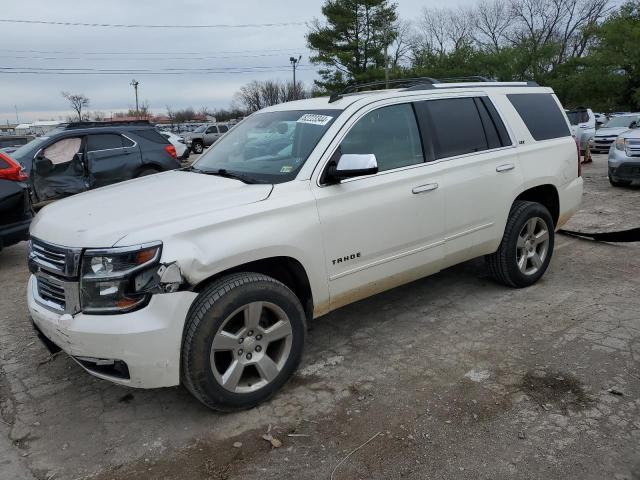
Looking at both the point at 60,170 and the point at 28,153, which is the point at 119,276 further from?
the point at 28,153

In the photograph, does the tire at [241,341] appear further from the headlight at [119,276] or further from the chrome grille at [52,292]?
the chrome grille at [52,292]

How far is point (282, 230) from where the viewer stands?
10.5ft

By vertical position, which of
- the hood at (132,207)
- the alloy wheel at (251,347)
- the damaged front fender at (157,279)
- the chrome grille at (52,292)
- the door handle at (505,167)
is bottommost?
the alloy wheel at (251,347)

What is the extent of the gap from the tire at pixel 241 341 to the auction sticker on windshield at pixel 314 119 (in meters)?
1.28

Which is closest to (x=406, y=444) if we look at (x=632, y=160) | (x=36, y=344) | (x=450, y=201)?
(x=450, y=201)

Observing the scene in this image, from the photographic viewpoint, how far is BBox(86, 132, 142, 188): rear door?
32.0 feet

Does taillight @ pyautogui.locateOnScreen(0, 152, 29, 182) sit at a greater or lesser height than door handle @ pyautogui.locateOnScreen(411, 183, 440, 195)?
greater

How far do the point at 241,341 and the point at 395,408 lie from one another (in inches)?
39.3

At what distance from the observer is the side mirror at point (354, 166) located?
10.9 feet

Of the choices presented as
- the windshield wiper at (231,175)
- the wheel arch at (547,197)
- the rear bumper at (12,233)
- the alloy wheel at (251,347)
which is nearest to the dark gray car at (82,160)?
the rear bumper at (12,233)

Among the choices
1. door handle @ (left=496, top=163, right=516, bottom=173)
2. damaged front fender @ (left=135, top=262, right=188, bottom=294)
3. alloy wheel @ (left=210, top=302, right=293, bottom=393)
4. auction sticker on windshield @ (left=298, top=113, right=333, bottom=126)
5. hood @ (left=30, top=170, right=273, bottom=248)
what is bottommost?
alloy wheel @ (left=210, top=302, right=293, bottom=393)

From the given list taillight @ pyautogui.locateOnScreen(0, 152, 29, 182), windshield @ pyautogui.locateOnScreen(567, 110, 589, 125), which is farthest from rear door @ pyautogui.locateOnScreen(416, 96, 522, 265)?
windshield @ pyautogui.locateOnScreen(567, 110, 589, 125)

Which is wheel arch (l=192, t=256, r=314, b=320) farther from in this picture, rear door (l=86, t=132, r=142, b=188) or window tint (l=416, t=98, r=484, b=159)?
rear door (l=86, t=132, r=142, b=188)

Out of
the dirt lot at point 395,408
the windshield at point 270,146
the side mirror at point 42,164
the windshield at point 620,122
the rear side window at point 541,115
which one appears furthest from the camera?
the windshield at point 620,122
